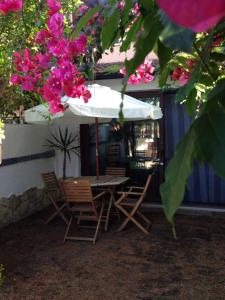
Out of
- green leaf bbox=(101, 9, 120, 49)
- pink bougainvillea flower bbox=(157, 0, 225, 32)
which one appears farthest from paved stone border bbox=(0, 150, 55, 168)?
pink bougainvillea flower bbox=(157, 0, 225, 32)

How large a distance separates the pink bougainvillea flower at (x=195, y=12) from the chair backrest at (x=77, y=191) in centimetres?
575

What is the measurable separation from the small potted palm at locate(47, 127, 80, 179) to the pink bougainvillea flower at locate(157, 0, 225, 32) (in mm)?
8407

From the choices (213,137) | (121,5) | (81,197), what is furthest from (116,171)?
(213,137)

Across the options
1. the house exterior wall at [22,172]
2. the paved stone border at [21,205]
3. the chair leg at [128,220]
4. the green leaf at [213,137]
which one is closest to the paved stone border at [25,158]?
the house exterior wall at [22,172]

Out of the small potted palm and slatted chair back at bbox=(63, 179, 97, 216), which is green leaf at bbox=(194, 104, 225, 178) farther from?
the small potted palm

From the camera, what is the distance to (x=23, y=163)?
796 centimetres

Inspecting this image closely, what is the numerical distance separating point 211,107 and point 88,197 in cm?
556

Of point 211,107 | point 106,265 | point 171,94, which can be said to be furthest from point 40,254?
point 211,107

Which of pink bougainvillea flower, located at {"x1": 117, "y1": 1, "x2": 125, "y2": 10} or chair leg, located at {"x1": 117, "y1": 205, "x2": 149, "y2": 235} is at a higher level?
pink bougainvillea flower, located at {"x1": 117, "y1": 1, "x2": 125, "y2": 10}

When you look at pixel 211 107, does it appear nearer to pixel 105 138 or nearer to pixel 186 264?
pixel 186 264

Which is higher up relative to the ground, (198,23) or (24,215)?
(198,23)

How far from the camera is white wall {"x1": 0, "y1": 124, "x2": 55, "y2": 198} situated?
291 inches

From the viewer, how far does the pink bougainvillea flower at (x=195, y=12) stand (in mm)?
337

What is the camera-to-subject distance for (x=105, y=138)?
911 cm
